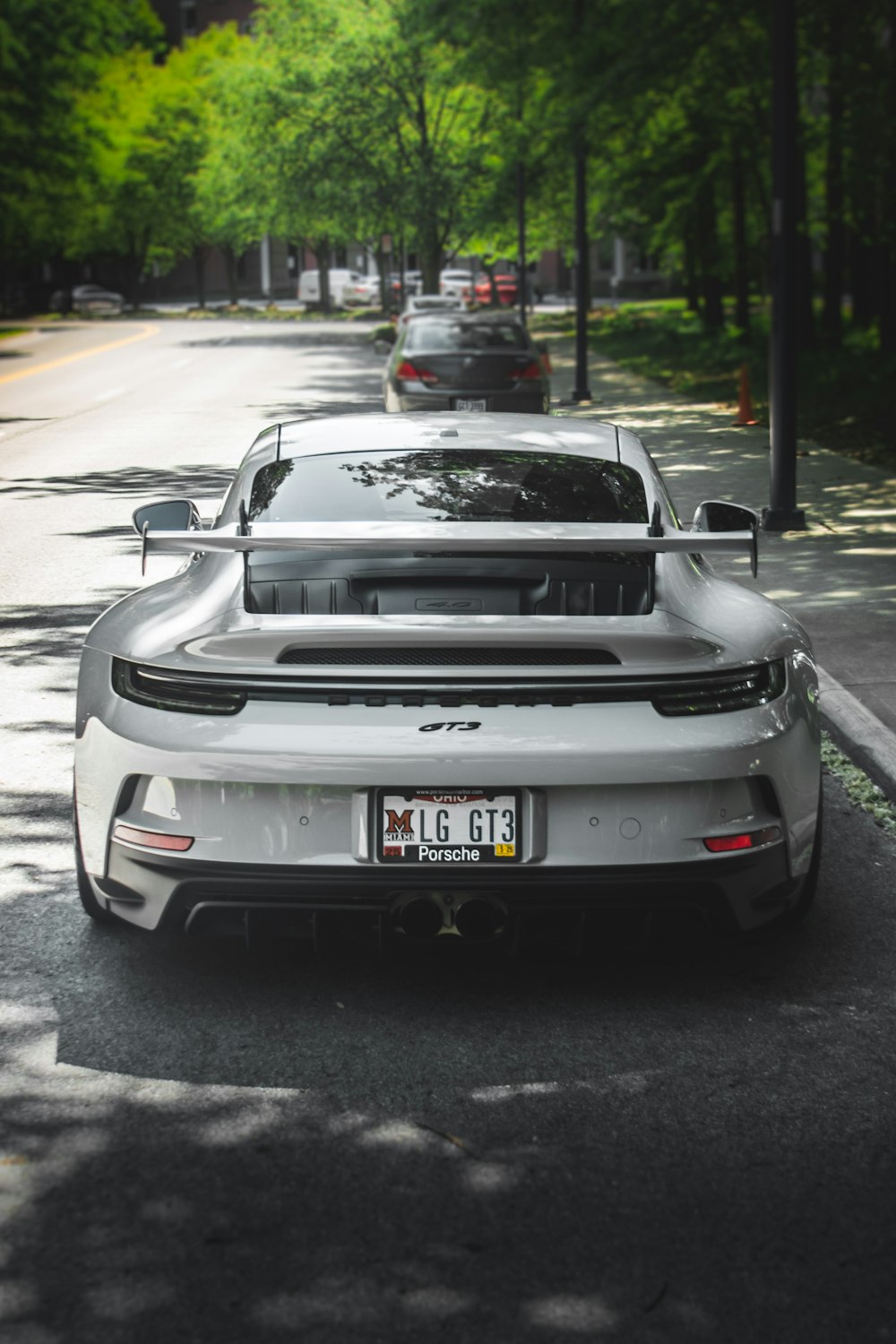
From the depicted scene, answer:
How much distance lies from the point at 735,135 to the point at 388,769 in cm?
3097

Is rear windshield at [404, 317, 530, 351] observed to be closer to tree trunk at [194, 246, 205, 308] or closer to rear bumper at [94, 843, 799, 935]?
rear bumper at [94, 843, 799, 935]

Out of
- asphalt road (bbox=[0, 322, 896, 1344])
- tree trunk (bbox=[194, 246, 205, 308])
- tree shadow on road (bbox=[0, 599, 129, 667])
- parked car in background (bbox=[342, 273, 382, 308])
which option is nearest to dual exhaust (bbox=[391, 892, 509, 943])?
asphalt road (bbox=[0, 322, 896, 1344])

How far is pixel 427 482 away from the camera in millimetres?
5387

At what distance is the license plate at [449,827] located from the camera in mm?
4266

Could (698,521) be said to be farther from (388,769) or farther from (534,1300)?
(534,1300)

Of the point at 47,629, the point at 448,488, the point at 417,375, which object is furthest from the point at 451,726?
the point at 417,375

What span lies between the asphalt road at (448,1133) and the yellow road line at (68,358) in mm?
29658

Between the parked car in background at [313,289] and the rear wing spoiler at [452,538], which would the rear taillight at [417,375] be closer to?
the rear wing spoiler at [452,538]

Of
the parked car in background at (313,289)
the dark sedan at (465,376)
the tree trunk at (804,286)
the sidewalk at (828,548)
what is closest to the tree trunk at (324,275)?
the parked car in background at (313,289)

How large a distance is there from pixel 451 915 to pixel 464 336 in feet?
52.0

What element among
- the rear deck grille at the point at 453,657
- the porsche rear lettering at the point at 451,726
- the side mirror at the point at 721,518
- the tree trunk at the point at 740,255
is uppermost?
the tree trunk at the point at 740,255

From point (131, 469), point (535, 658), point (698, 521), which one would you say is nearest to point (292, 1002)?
point (535, 658)

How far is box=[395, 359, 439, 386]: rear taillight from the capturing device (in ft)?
62.5

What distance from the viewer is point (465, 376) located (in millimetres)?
19109
